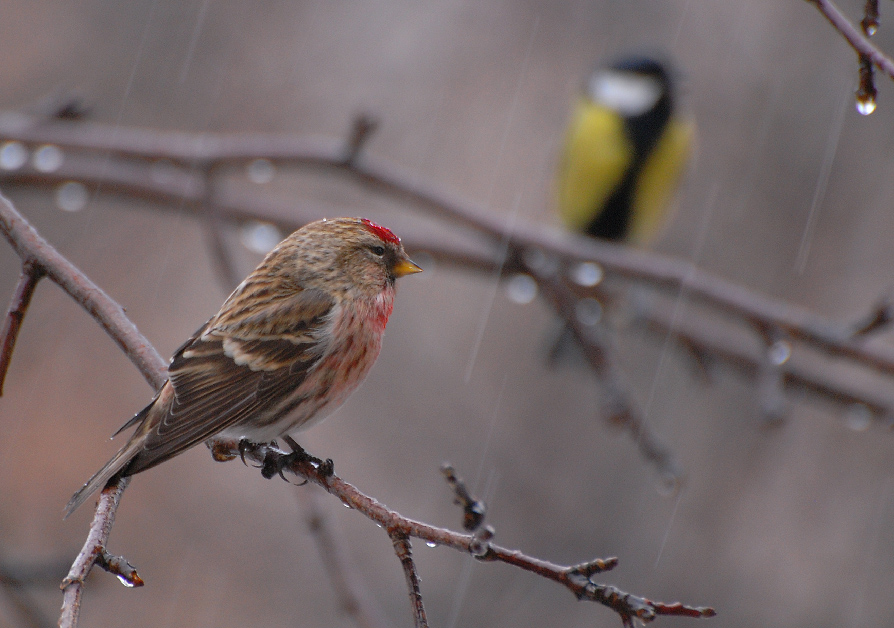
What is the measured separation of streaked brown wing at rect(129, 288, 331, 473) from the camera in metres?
A: 2.22

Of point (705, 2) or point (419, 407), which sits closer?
point (419, 407)

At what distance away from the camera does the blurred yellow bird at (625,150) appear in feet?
21.4

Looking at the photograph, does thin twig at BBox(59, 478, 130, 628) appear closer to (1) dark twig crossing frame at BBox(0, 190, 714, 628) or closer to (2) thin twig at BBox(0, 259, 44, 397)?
(1) dark twig crossing frame at BBox(0, 190, 714, 628)

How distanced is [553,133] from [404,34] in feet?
5.92

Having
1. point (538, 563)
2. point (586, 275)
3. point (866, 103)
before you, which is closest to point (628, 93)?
point (586, 275)

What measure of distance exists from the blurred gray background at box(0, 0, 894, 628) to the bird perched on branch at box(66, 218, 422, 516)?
109 inches

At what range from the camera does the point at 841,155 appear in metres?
6.84

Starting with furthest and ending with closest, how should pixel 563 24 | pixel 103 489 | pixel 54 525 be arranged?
pixel 563 24 < pixel 54 525 < pixel 103 489

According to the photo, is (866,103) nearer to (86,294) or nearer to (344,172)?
(86,294)

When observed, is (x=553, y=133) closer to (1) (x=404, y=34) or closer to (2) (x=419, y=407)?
(1) (x=404, y=34)

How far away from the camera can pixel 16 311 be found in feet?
6.56

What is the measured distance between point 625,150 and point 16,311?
541 cm

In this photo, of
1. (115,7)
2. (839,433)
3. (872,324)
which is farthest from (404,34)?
(872,324)

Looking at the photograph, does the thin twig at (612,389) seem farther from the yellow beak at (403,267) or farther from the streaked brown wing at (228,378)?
the streaked brown wing at (228,378)
